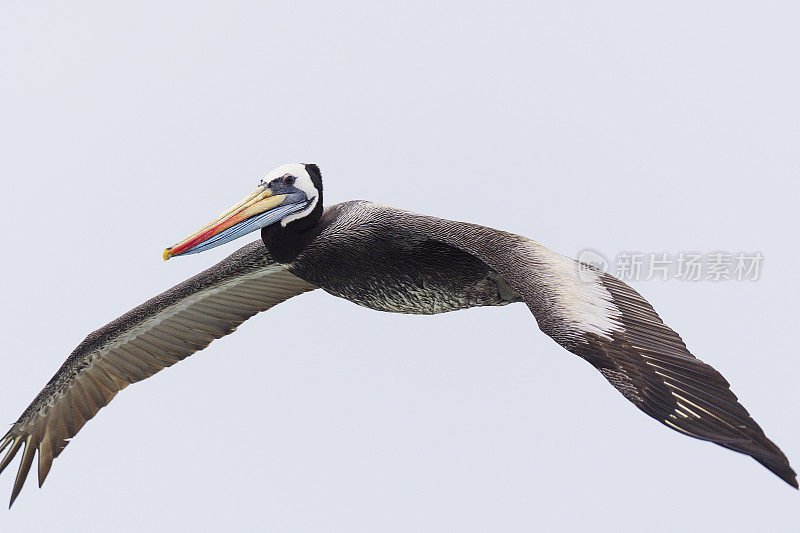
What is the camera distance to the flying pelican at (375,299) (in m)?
6.19

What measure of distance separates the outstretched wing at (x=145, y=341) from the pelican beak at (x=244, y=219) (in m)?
1.00

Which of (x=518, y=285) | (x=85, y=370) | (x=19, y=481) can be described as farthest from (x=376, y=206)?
(x=19, y=481)

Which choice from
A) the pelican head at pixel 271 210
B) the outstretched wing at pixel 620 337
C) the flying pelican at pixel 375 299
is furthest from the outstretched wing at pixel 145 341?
the outstretched wing at pixel 620 337

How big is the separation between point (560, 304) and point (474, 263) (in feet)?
4.46

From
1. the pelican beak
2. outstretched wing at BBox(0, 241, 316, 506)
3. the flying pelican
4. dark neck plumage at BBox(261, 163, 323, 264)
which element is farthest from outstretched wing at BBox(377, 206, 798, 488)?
outstretched wing at BBox(0, 241, 316, 506)

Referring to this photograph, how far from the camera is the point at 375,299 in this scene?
8375 mm

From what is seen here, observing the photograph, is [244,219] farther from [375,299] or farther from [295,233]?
[375,299]

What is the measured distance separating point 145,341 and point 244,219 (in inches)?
84.4

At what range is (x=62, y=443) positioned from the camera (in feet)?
30.1

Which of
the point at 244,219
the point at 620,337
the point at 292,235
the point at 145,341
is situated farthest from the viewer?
the point at 145,341

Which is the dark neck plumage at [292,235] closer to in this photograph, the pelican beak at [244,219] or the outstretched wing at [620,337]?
the pelican beak at [244,219]

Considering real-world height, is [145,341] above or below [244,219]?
below

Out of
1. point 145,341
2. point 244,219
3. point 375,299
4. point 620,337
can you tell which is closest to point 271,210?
point 244,219

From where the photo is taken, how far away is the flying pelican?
244 inches
